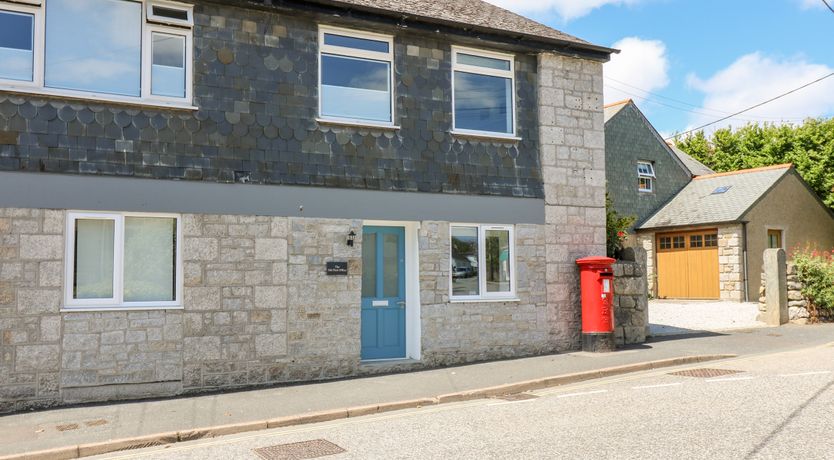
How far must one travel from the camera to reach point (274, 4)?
10531 millimetres

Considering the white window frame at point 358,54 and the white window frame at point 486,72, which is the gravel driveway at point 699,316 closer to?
the white window frame at point 486,72

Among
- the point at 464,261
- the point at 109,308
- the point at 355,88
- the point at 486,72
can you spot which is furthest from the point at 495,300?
the point at 109,308

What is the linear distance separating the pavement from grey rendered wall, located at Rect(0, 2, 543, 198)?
2.95 m

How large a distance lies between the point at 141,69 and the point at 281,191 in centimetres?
251

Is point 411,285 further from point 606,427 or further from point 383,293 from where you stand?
point 606,427

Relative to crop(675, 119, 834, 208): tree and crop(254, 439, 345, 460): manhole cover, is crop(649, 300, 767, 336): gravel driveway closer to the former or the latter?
crop(254, 439, 345, 460): manhole cover

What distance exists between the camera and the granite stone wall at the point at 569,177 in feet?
41.7

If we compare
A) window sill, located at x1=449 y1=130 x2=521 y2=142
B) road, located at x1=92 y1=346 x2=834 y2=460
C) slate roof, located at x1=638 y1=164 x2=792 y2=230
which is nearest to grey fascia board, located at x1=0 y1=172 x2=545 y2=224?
window sill, located at x1=449 y1=130 x2=521 y2=142

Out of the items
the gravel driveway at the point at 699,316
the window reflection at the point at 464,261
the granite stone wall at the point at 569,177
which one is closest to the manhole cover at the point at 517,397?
the window reflection at the point at 464,261

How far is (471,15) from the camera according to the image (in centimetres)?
1266

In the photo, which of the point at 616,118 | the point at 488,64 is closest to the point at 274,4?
the point at 488,64

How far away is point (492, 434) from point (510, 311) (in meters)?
5.29

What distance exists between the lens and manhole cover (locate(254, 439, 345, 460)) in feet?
21.8

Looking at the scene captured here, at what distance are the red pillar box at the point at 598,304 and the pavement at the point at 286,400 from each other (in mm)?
266
